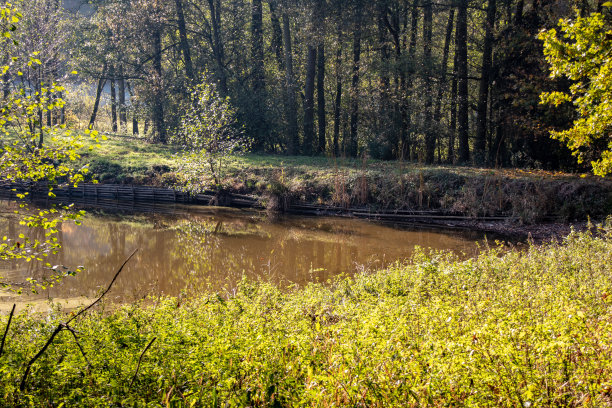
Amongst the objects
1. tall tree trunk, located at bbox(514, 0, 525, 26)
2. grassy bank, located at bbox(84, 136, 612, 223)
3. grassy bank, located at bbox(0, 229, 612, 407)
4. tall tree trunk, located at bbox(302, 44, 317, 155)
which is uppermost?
tall tree trunk, located at bbox(514, 0, 525, 26)

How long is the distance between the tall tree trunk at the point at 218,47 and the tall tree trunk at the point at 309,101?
203 inches

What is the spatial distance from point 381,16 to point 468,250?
15.6 m

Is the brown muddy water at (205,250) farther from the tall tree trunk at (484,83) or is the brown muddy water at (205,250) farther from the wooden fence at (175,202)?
the tall tree trunk at (484,83)

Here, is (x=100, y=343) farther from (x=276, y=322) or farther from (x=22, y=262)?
(x=22, y=262)

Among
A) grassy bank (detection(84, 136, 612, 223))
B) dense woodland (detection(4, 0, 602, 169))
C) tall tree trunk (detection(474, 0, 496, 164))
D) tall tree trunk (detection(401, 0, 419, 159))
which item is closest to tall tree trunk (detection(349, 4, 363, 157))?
dense woodland (detection(4, 0, 602, 169))

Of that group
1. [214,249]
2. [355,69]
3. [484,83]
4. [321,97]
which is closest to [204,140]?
[214,249]

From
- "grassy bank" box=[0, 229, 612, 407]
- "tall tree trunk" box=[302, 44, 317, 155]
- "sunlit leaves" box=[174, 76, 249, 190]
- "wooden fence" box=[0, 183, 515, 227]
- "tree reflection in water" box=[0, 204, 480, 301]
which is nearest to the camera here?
"grassy bank" box=[0, 229, 612, 407]

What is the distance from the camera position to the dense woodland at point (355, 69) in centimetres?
2041

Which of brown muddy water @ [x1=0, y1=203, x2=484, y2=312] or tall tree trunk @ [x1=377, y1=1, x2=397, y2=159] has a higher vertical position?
tall tree trunk @ [x1=377, y1=1, x2=397, y2=159]

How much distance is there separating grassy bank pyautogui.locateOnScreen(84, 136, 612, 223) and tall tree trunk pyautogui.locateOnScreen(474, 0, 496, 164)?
2.63m

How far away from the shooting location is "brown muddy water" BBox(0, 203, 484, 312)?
10234mm

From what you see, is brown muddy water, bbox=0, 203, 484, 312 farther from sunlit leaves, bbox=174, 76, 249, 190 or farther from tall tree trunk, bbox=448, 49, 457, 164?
tall tree trunk, bbox=448, 49, 457, 164

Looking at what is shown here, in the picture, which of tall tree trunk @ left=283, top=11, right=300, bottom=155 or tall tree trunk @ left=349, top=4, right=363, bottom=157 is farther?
tall tree trunk @ left=283, top=11, right=300, bottom=155

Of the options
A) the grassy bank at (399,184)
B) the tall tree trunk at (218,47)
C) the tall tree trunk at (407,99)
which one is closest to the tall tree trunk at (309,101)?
the grassy bank at (399,184)
